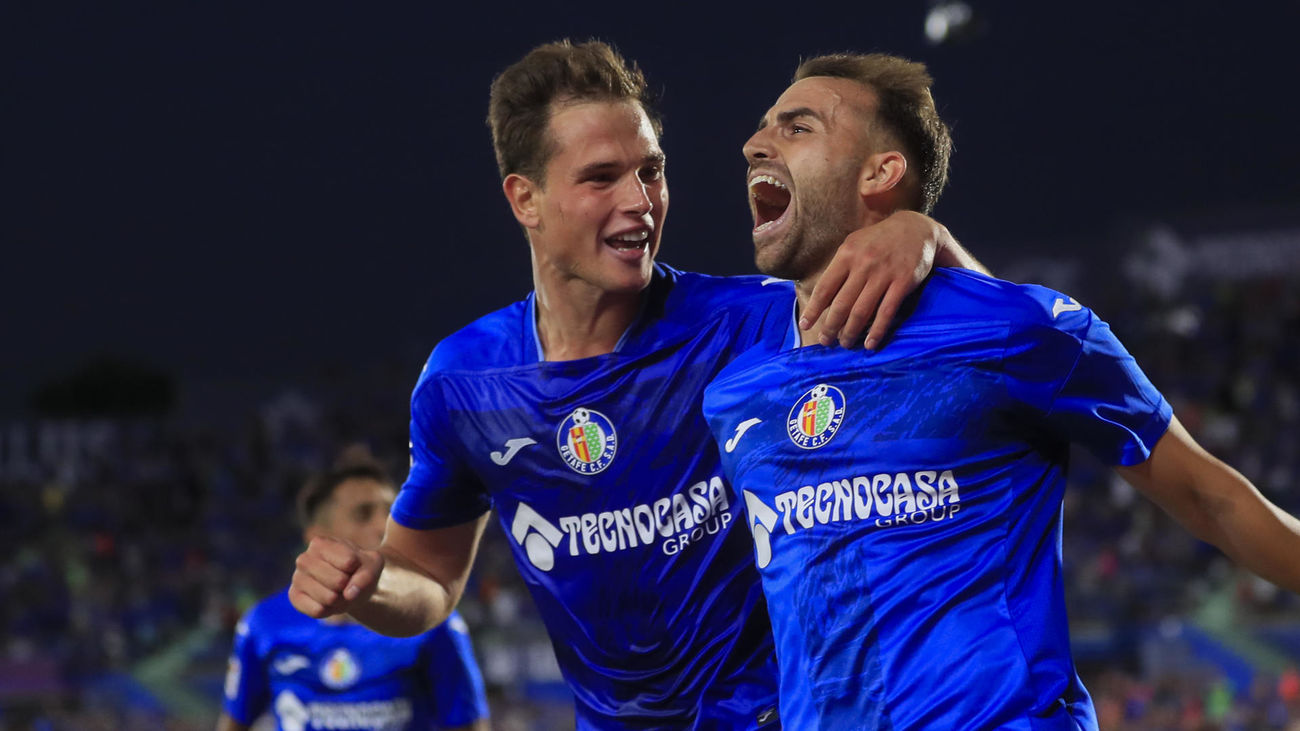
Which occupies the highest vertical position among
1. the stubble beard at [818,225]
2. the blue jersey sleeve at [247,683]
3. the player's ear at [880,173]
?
the player's ear at [880,173]

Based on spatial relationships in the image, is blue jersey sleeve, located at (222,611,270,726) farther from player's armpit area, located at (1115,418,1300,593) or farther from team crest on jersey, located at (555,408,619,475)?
player's armpit area, located at (1115,418,1300,593)

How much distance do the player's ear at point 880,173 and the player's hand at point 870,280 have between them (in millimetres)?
150

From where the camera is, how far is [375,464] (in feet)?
19.4

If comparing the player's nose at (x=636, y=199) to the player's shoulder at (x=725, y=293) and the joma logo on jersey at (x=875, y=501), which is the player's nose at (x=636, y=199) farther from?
the joma logo on jersey at (x=875, y=501)

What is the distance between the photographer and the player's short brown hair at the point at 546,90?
333 centimetres

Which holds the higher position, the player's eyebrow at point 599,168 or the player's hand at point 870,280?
the player's eyebrow at point 599,168

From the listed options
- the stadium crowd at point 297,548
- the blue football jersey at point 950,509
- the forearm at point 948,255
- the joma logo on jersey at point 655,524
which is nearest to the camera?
the blue football jersey at point 950,509

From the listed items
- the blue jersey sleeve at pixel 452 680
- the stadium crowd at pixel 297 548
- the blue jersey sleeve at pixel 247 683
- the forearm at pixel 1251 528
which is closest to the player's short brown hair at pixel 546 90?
the forearm at pixel 1251 528

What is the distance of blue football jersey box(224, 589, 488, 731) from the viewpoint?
5594mm

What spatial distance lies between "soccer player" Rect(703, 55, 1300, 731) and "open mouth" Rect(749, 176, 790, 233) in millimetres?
394

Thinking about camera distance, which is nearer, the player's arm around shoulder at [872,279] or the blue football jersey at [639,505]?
the player's arm around shoulder at [872,279]

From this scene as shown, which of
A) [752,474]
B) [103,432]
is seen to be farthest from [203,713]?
[752,474]

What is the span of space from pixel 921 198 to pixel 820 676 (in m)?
1.06

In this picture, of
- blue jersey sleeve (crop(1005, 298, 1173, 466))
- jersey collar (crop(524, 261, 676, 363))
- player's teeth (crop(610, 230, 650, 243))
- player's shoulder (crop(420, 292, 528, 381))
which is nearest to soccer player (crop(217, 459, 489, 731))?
player's shoulder (crop(420, 292, 528, 381))
